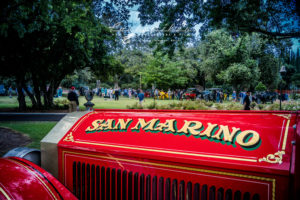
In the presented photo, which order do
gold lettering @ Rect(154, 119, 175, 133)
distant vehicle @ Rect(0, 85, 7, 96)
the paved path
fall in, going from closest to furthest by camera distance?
gold lettering @ Rect(154, 119, 175, 133), the paved path, distant vehicle @ Rect(0, 85, 7, 96)

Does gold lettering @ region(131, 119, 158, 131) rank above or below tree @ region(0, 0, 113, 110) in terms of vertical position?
below

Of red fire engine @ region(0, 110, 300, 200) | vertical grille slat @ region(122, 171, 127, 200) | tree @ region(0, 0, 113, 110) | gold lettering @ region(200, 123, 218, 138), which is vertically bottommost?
vertical grille slat @ region(122, 171, 127, 200)

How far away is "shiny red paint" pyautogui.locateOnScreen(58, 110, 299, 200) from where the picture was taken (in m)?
1.34

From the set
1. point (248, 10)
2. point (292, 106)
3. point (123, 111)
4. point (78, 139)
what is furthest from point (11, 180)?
point (292, 106)

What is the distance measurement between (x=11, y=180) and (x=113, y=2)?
657 centimetres

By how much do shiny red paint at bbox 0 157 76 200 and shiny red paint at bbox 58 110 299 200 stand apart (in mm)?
275

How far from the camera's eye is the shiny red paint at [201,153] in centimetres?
134

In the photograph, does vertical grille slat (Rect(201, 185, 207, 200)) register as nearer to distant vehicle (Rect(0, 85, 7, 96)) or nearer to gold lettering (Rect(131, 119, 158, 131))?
gold lettering (Rect(131, 119, 158, 131))

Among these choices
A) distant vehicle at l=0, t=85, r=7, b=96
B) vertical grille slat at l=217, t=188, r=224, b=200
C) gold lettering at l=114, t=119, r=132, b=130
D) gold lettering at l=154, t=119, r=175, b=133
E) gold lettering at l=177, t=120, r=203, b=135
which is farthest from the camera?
distant vehicle at l=0, t=85, r=7, b=96

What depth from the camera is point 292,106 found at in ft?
49.9

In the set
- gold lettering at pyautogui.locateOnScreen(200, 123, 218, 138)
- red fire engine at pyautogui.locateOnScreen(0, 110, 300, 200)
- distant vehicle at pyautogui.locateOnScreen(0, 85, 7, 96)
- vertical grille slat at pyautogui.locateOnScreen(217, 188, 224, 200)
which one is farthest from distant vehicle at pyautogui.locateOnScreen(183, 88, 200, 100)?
distant vehicle at pyautogui.locateOnScreen(0, 85, 7, 96)

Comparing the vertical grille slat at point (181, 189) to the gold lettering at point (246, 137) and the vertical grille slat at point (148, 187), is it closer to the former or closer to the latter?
the vertical grille slat at point (148, 187)

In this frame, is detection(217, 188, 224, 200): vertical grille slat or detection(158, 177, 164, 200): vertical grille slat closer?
detection(217, 188, 224, 200): vertical grille slat

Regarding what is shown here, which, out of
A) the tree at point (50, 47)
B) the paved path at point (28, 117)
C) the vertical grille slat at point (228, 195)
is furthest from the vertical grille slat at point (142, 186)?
the paved path at point (28, 117)
